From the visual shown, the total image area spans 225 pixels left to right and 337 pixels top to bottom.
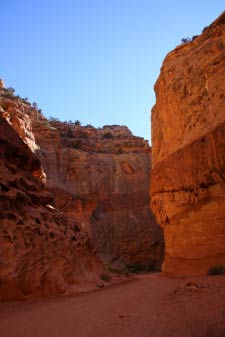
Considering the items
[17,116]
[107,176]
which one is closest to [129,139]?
[107,176]

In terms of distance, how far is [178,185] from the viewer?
14.3 m

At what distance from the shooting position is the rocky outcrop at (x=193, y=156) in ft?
38.7

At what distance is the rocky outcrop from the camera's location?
11781mm

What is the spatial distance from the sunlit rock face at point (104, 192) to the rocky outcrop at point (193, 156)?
16278 mm

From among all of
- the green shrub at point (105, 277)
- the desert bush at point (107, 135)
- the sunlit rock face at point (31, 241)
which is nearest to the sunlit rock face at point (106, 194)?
the desert bush at point (107, 135)

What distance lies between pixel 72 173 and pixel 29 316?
99.3 feet

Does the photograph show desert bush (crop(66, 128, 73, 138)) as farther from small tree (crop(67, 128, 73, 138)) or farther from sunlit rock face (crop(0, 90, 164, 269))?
sunlit rock face (crop(0, 90, 164, 269))

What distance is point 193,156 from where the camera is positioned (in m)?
12.9

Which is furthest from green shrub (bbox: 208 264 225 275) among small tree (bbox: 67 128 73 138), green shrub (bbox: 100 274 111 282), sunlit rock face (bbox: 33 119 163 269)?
small tree (bbox: 67 128 73 138)

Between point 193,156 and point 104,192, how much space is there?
24.2m

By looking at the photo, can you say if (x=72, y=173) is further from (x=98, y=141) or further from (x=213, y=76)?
(x=213, y=76)

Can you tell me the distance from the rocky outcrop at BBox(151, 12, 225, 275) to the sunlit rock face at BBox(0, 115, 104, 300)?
3.98 metres

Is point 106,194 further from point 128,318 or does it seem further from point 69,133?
point 128,318

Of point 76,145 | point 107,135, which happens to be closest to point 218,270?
point 76,145
